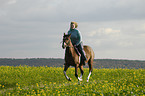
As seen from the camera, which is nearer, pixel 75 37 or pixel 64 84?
pixel 75 37

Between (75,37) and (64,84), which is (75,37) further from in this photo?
(64,84)

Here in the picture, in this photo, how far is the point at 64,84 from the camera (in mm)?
15133

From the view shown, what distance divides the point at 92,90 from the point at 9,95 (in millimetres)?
4568

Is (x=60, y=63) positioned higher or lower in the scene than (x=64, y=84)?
higher

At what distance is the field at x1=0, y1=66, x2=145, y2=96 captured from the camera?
12742 mm

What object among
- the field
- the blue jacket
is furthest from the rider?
the field

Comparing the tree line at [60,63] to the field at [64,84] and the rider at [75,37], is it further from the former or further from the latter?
the rider at [75,37]

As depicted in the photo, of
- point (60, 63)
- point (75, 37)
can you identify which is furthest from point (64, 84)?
point (60, 63)

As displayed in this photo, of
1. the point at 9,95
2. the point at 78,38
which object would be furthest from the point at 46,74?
the point at 9,95

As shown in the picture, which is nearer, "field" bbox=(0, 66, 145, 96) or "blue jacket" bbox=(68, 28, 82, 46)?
"field" bbox=(0, 66, 145, 96)

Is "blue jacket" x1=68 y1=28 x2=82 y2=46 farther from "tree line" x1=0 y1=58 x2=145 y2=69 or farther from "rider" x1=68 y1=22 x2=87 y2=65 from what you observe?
"tree line" x1=0 y1=58 x2=145 y2=69

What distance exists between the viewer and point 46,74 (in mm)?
21047

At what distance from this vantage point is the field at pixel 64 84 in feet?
41.8

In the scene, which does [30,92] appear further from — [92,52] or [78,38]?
[92,52]
